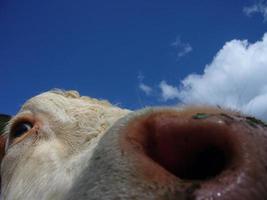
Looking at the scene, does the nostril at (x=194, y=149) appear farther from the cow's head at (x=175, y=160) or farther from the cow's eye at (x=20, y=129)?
the cow's eye at (x=20, y=129)

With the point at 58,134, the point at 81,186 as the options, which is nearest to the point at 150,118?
the point at 81,186

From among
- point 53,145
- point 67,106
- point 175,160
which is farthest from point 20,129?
point 175,160

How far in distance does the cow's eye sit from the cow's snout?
95.1 inches

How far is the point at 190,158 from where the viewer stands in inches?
101

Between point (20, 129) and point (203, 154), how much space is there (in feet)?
10.2

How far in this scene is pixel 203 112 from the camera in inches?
111

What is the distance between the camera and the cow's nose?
7.68 ft

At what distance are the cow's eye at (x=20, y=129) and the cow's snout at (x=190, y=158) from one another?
7.92 ft

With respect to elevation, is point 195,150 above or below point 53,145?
below

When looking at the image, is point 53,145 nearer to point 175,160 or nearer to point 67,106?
point 67,106

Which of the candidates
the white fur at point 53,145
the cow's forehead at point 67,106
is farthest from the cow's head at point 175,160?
the cow's forehead at point 67,106

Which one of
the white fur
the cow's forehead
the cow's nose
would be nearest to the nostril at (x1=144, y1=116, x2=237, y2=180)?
the cow's nose

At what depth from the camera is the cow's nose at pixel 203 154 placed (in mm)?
2342

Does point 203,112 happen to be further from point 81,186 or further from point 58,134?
point 58,134
